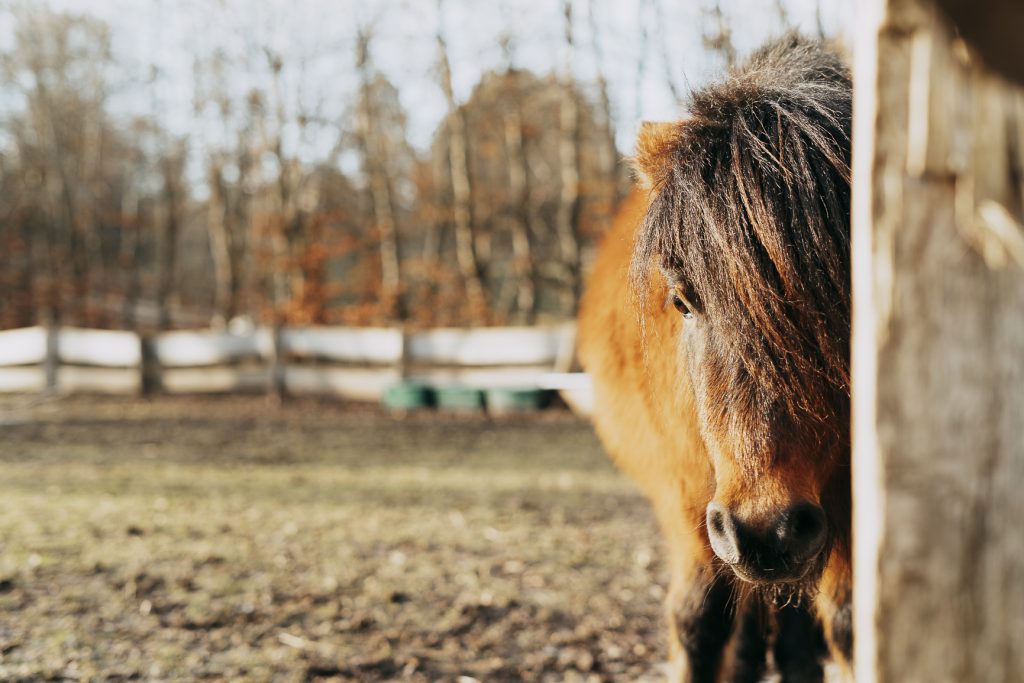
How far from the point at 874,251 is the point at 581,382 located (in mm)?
8423

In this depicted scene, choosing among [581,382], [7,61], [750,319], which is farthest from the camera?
[7,61]

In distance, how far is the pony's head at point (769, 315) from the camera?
1.64m

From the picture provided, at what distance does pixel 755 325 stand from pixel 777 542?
469 mm

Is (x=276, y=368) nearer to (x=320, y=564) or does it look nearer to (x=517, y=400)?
(x=517, y=400)

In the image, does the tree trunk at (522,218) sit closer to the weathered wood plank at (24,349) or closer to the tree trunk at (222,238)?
the tree trunk at (222,238)

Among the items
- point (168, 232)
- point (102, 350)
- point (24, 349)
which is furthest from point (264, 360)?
point (168, 232)

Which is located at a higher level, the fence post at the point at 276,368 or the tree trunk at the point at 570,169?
the tree trunk at the point at 570,169

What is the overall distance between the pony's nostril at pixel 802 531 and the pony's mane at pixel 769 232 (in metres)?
0.23

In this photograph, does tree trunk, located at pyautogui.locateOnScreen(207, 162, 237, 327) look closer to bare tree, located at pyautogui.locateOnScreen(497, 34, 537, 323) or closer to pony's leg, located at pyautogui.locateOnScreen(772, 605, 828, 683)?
bare tree, located at pyautogui.locateOnScreen(497, 34, 537, 323)

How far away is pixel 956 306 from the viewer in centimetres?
90

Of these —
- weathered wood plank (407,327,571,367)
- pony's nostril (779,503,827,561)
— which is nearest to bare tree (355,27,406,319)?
weathered wood plank (407,327,571,367)

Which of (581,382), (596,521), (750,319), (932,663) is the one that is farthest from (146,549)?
(581,382)

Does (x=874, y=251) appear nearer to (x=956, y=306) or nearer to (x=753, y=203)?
(x=956, y=306)

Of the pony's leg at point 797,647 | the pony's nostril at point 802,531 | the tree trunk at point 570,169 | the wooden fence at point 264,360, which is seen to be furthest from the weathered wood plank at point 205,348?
the pony's nostril at point 802,531
